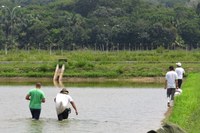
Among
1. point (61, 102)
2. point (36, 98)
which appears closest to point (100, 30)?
point (36, 98)

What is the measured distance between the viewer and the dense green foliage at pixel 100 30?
10394 cm

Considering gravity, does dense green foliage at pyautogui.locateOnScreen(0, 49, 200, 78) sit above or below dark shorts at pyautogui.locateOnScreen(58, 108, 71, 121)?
below

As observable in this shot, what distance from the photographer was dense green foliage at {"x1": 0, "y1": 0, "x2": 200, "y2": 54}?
4092 inches

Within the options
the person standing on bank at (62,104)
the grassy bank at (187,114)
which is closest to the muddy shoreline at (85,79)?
the grassy bank at (187,114)

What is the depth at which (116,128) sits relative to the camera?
61.8 feet

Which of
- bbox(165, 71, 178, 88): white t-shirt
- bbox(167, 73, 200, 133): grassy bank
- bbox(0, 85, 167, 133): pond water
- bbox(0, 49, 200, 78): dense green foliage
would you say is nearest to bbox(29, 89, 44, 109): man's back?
bbox(0, 85, 167, 133): pond water

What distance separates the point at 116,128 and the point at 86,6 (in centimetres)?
10687

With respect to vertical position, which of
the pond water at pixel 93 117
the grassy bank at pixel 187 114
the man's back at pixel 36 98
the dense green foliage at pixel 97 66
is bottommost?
the dense green foliage at pixel 97 66

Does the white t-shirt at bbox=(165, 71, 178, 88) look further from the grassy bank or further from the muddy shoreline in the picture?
the muddy shoreline

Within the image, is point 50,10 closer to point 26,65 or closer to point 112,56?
point 112,56

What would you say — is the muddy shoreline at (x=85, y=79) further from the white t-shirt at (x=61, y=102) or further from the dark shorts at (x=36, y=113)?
the white t-shirt at (x=61, y=102)

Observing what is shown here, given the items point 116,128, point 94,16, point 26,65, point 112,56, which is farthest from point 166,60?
point 116,128

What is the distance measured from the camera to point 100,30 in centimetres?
10675

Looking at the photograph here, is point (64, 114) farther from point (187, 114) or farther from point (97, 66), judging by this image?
point (97, 66)
